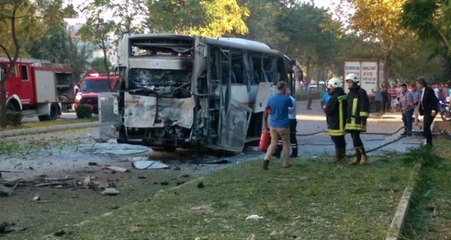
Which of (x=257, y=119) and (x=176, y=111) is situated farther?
(x=257, y=119)

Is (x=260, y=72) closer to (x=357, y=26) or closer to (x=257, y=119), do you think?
(x=257, y=119)

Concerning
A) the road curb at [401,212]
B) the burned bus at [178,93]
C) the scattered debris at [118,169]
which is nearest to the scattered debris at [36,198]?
the scattered debris at [118,169]

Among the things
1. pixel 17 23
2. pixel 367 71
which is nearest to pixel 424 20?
pixel 17 23

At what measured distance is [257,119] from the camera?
19297 mm

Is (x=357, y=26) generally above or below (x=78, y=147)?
above

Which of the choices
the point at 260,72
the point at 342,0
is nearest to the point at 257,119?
the point at 260,72

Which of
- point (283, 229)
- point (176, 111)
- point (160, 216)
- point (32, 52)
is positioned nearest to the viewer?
point (283, 229)

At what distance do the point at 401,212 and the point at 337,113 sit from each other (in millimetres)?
5890

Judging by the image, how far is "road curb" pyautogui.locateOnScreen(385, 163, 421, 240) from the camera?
672cm

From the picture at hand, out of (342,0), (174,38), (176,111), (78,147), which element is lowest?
(78,147)

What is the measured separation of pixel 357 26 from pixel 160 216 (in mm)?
31392

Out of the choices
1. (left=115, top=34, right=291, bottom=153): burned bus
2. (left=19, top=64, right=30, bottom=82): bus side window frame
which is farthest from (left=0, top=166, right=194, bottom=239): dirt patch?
(left=19, top=64, right=30, bottom=82): bus side window frame

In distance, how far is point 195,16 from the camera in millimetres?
35719

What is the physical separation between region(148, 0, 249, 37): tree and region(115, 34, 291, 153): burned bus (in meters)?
16.1
